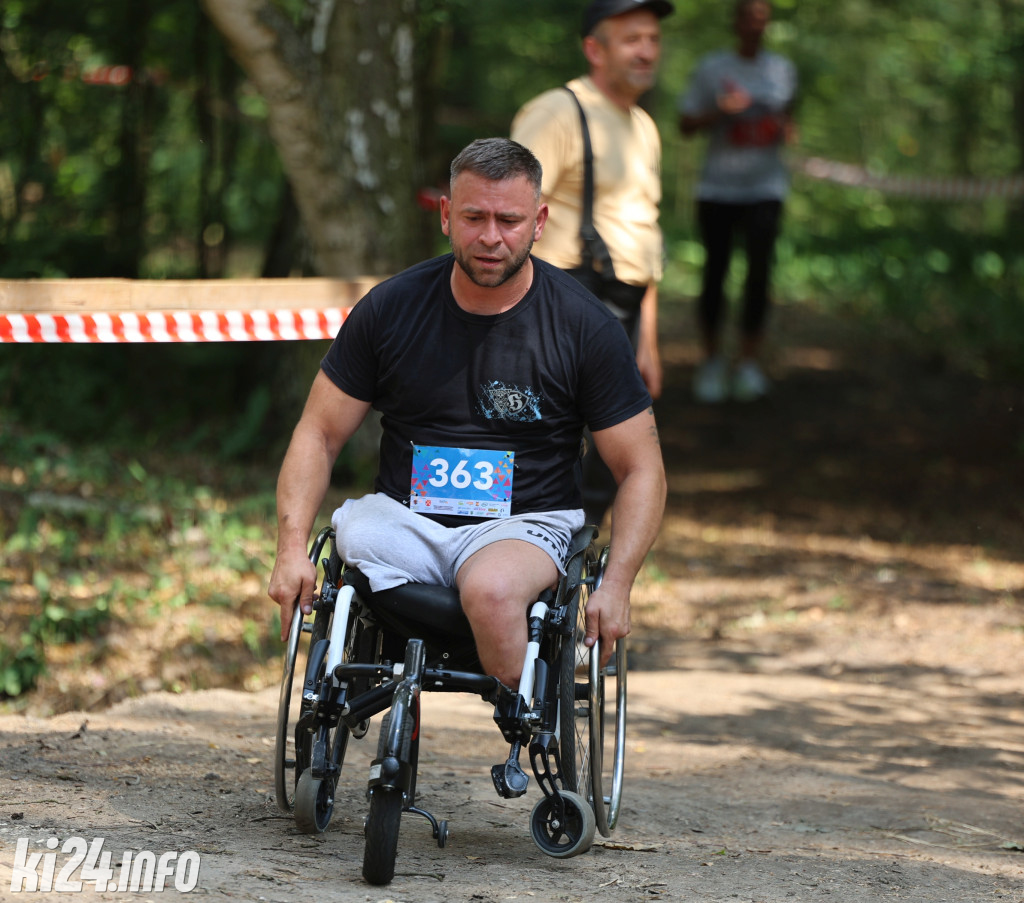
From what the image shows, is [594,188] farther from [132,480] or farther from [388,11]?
[132,480]

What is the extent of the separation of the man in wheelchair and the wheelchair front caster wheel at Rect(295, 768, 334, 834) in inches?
14.2

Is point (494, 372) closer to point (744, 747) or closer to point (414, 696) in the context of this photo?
point (414, 696)

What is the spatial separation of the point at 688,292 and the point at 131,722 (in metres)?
11.4

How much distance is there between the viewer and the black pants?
8641mm

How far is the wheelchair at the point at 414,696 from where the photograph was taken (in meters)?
2.96

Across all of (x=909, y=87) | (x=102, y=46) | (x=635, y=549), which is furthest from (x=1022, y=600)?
(x=909, y=87)

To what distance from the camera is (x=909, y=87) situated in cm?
2236

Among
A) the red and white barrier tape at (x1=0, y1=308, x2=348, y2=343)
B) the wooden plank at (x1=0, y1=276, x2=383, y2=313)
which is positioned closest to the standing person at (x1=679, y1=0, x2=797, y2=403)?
the wooden plank at (x1=0, y1=276, x2=383, y2=313)

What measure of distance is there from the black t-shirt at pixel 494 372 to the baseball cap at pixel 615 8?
1979 mm

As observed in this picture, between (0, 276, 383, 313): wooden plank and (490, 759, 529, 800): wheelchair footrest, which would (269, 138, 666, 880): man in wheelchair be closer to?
(490, 759, 529, 800): wheelchair footrest

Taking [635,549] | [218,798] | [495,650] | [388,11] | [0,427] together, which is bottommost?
[218,798]

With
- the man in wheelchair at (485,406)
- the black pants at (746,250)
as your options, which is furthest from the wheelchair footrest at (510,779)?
the black pants at (746,250)

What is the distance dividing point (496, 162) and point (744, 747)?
2.37m

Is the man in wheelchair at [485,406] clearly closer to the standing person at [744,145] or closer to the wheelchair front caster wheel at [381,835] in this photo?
the wheelchair front caster wheel at [381,835]
